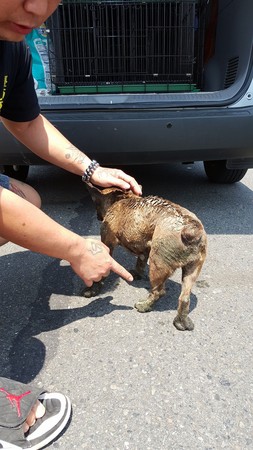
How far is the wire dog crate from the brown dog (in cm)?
164

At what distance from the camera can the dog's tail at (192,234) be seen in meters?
1.87

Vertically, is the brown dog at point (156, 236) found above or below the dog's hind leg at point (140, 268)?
above

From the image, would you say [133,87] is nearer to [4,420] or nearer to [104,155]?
[104,155]

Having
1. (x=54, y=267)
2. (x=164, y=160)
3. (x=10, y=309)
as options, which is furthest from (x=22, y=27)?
(x=164, y=160)

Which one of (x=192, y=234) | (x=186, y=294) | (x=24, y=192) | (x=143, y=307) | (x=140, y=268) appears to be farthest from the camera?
(x=140, y=268)

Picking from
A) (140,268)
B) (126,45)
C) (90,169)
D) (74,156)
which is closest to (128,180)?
(90,169)

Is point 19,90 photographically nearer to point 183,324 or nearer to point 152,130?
point 152,130

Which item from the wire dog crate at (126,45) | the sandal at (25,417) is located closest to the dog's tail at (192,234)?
the sandal at (25,417)

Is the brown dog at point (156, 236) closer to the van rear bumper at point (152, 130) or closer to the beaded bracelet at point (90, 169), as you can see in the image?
the beaded bracelet at point (90, 169)

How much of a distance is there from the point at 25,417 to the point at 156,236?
103 cm

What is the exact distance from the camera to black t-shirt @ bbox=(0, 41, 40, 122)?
6.79 ft

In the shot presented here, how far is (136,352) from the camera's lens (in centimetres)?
194

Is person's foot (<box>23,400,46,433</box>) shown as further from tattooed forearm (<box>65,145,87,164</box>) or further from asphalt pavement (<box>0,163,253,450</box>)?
tattooed forearm (<box>65,145,87,164</box>)

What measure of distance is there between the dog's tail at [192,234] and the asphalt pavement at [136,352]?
54 centimetres
